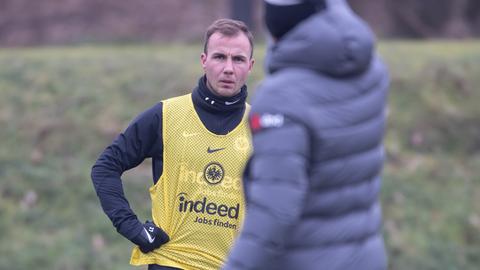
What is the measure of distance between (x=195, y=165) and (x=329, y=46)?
1.73 m

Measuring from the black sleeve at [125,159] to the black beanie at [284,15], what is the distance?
157 cm

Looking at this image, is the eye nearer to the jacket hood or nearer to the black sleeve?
the black sleeve

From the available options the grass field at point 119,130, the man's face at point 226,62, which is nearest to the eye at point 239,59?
the man's face at point 226,62

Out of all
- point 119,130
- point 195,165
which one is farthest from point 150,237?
point 119,130

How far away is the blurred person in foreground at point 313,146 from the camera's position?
3.56m

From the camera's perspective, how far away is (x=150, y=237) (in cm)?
522

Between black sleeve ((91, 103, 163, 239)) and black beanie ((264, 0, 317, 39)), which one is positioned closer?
black beanie ((264, 0, 317, 39))

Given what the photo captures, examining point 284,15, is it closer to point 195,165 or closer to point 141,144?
point 195,165

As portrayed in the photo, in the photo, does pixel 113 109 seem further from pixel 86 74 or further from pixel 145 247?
pixel 145 247

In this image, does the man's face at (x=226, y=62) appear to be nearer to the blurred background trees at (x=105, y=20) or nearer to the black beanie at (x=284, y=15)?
the black beanie at (x=284, y=15)

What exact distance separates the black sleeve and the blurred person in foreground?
154 centimetres

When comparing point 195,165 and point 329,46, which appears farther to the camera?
point 195,165

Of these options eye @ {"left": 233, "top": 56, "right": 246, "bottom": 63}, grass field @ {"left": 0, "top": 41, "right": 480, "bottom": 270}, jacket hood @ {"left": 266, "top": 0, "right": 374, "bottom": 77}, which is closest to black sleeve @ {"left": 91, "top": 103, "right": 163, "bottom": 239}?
eye @ {"left": 233, "top": 56, "right": 246, "bottom": 63}

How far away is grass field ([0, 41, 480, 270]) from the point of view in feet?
34.8
